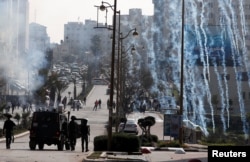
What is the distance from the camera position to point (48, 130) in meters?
30.8

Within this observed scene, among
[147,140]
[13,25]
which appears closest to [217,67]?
[13,25]

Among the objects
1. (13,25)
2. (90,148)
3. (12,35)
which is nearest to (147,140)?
(90,148)

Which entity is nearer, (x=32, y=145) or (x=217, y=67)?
(x=32, y=145)

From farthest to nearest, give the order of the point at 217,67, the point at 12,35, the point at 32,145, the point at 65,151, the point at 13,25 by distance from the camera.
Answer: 1. the point at 217,67
2. the point at 12,35
3. the point at 13,25
4. the point at 32,145
5. the point at 65,151

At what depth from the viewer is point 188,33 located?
88688mm

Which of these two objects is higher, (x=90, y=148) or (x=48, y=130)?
(x=48, y=130)

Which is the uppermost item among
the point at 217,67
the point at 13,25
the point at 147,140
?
the point at 13,25

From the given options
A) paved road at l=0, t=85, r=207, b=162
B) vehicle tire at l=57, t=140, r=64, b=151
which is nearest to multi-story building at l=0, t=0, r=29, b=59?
paved road at l=0, t=85, r=207, b=162

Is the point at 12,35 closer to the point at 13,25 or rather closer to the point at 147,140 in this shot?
the point at 13,25

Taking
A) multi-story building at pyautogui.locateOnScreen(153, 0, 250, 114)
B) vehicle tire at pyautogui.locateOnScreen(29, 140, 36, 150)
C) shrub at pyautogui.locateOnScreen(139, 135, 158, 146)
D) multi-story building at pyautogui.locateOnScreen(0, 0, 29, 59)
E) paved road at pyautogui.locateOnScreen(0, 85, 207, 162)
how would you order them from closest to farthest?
paved road at pyautogui.locateOnScreen(0, 85, 207, 162), vehicle tire at pyautogui.locateOnScreen(29, 140, 36, 150), shrub at pyautogui.locateOnScreen(139, 135, 158, 146), multi-story building at pyautogui.locateOnScreen(0, 0, 29, 59), multi-story building at pyautogui.locateOnScreen(153, 0, 250, 114)

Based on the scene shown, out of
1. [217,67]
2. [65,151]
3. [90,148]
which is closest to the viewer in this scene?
[65,151]

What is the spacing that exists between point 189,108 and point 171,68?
97.1 feet

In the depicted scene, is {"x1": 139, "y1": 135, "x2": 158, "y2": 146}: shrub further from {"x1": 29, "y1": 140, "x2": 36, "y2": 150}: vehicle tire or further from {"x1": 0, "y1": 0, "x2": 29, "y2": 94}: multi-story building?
{"x1": 0, "y1": 0, "x2": 29, "y2": 94}: multi-story building

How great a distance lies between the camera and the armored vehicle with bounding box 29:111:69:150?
30641 mm
